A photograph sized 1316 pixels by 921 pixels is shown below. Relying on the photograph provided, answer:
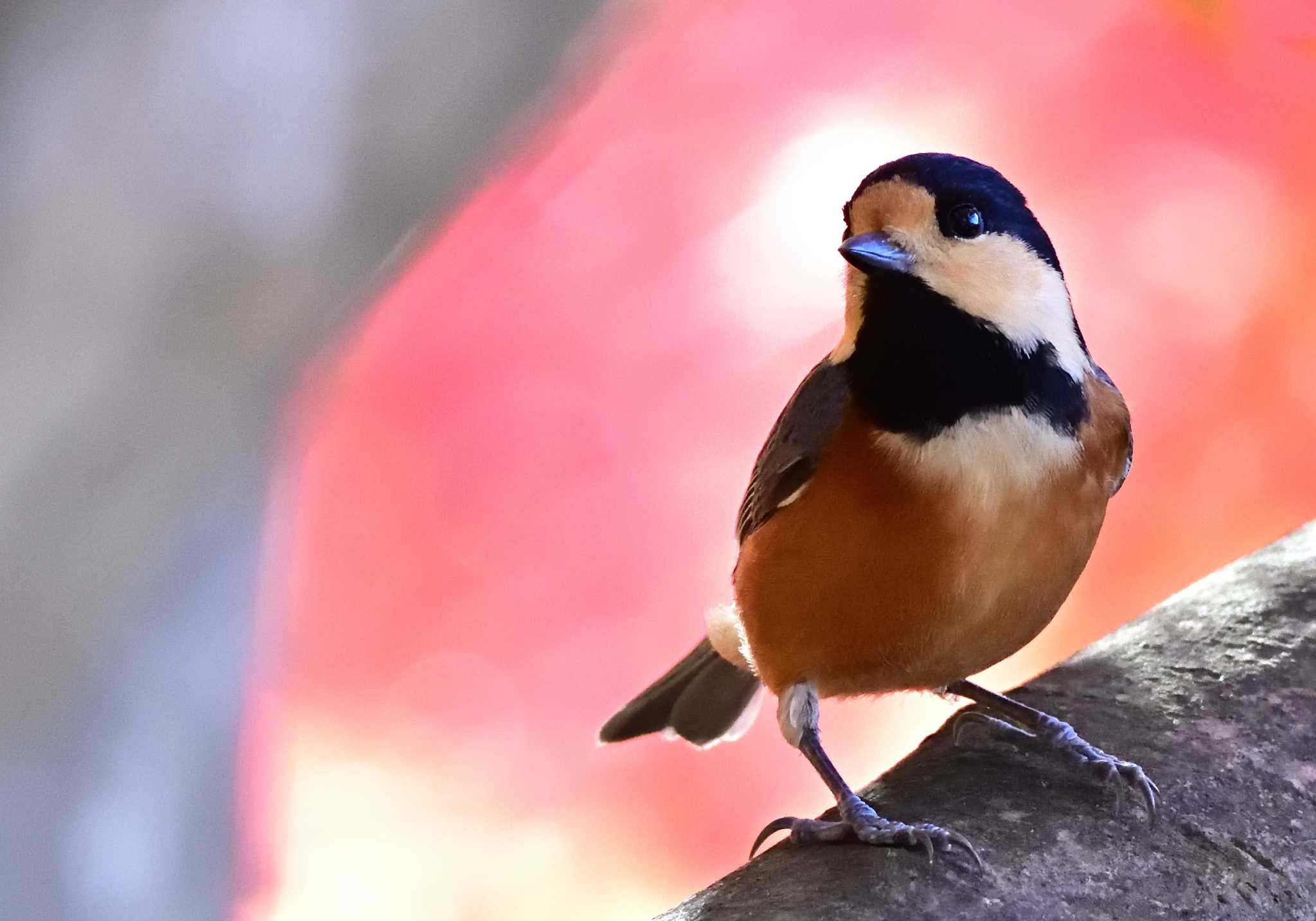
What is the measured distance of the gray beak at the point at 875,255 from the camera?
2.87 ft

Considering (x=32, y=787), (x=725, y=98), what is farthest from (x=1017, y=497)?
(x=32, y=787)

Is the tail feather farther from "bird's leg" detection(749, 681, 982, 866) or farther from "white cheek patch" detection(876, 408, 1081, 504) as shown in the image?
"white cheek patch" detection(876, 408, 1081, 504)

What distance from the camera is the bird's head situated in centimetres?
90

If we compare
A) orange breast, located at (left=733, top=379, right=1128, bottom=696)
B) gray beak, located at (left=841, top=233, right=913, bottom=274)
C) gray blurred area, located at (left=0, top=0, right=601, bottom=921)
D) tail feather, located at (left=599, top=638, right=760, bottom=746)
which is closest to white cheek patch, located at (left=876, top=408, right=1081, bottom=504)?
orange breast, located at (left=733, top=379, right=1128, bottom=696)

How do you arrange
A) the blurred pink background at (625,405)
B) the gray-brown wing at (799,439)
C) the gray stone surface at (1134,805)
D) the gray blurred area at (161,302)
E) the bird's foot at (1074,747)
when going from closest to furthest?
the gray stone surface at (1134,805) < the bird's foot at (1074,747) < the gray-brown wing at (799,439) < the gray blurred area at (161,302) < the blurred pink background at (625,405)

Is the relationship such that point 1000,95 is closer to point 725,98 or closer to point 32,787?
point 725,98

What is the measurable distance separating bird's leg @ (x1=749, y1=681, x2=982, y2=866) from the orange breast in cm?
3

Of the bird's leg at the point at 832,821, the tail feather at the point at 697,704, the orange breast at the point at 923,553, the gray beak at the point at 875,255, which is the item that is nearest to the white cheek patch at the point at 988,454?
the orange breast at the point at 923,553

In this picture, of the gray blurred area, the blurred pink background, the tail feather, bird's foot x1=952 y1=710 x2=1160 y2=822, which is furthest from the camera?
the blurred pink background

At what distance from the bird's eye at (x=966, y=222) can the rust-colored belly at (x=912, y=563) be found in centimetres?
17

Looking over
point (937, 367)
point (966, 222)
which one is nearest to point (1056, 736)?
point (937, 367)

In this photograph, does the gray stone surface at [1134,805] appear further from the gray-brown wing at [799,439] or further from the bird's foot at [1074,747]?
the gray-brown wing at [799,439]

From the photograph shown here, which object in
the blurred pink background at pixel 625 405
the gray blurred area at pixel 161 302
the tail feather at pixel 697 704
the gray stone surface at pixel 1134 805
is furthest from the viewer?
the blurred pink background at pixel 625 405

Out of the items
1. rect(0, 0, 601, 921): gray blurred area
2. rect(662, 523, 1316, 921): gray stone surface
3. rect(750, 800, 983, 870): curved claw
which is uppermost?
rect(0, 0, 601, 921): gray blurred area
